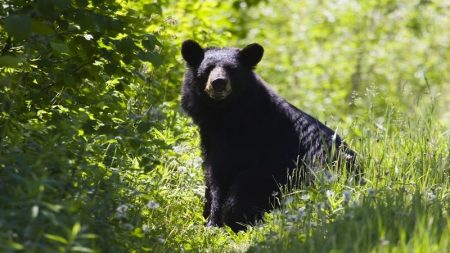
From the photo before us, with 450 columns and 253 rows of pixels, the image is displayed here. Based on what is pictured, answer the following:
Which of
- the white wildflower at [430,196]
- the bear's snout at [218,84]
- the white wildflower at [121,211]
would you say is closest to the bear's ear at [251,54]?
the bear's snout at [218,84]

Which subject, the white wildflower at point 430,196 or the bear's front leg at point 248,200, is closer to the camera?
the white wildflower at point 430,196

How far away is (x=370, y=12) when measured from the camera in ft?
Answer: 61.7

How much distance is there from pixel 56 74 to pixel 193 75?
2285mm

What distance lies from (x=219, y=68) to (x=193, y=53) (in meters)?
0.43

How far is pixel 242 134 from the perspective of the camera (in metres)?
7.84

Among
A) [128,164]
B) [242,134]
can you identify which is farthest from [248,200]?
[128,164]

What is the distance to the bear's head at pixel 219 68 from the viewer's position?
7723 mm

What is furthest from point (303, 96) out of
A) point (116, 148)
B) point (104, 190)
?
point (104, 190)

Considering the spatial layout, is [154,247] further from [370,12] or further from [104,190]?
[370,12]

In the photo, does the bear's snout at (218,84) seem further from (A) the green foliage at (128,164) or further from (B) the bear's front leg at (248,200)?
(B) the bear's front leg at (248,200)

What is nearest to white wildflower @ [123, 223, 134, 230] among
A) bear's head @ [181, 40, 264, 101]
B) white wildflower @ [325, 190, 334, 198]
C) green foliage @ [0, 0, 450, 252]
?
green foliage @ [0, 0, 450, 252]

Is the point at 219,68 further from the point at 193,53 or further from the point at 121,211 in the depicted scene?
the point at 121,211

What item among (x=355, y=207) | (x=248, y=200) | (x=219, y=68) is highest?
(x=219, y=68)

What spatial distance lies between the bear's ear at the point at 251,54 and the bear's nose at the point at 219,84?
1.56 ft
